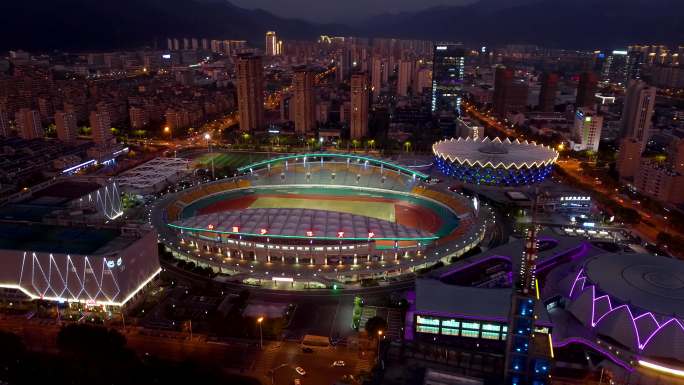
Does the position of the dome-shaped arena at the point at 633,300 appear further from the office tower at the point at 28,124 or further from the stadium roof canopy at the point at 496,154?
the office tower at the point at 28,124

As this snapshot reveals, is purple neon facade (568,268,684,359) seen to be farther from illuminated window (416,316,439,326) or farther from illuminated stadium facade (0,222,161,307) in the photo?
illuminated stadium facade (0,222,161,307)

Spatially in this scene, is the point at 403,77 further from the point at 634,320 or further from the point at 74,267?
the point at 74,267

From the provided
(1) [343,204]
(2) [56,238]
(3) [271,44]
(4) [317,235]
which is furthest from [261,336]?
(3) [271,44]

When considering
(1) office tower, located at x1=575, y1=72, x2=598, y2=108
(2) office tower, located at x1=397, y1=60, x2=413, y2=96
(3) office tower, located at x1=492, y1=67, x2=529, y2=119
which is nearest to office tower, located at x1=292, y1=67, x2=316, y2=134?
(3) office tower, located at x1=492, y1=67, x2=529, y2=119

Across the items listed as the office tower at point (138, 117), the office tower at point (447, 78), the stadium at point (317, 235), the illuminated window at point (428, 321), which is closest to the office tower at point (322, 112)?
the office tower at point (447, 78)

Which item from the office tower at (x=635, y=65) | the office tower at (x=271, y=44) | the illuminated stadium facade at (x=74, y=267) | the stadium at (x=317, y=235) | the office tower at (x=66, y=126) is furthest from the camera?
the office tower at (x=271, y=44)

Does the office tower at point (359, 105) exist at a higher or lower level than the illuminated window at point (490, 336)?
higher

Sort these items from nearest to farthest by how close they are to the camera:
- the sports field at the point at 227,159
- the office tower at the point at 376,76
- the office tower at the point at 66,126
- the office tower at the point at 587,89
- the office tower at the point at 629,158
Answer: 1. the office tower at the point at 629,158
2. the sports field at the point at 227,159
3. the office tower at the point at 66,126
4. the office tower at the point at 587,89
5. the office tower at the point at 376,76
